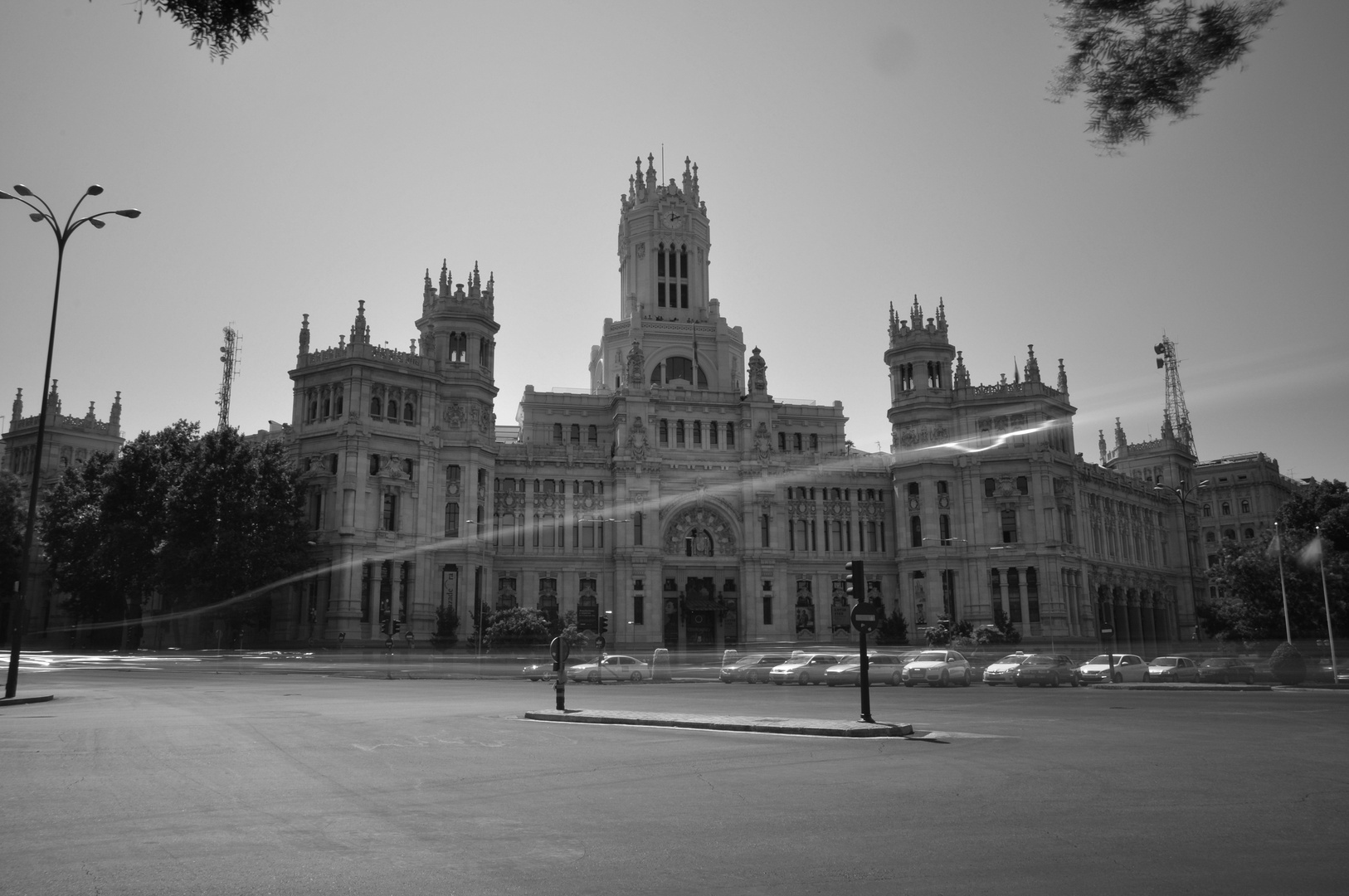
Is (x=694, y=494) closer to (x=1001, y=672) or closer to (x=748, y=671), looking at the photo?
(x=748, y=671)

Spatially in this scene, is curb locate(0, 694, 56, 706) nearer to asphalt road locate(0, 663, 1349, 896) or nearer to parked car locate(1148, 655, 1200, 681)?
asphalt road locate(0, 663, 1349, 896)

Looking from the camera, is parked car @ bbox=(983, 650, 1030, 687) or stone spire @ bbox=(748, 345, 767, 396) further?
stone spire @ bbox=(748, 345, 767, 396)

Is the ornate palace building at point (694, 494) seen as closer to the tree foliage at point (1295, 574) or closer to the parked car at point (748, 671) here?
the tree foliage at point (1295, 574)

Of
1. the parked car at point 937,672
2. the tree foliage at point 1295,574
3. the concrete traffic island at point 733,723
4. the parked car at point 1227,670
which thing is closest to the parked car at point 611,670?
the parked car at point 937,672

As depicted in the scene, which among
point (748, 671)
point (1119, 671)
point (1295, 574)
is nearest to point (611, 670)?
point (748, 671)

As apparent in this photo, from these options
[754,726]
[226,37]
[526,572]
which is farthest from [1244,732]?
[526,572]

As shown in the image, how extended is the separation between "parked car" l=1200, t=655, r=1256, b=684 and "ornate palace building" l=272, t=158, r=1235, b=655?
104ft

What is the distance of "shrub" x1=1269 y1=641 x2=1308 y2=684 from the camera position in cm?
4484

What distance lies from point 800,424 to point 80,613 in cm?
5804

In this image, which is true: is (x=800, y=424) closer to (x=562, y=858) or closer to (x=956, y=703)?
(x=956, y=703)

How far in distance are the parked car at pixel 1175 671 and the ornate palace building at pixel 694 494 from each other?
32430 millimetres

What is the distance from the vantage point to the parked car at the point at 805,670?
4603 centimetres

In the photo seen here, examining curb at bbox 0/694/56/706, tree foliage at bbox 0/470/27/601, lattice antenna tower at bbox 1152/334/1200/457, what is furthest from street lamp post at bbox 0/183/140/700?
lattice antenna tower at bbox 1152/334/1200/457

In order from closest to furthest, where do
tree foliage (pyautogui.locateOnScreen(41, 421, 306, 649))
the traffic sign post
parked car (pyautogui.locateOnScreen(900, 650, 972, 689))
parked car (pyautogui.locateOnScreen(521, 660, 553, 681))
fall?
1. the traffic sign post
2. parked car (pyautogui.locateOnScreen(900, 650, 972, 689))
3. parked car (pyautogui.locateOnScreen(521, 660, 553, 681))
4. tree foliage (pyautogui.locateOnScreen(41, 421, 306, 649))
